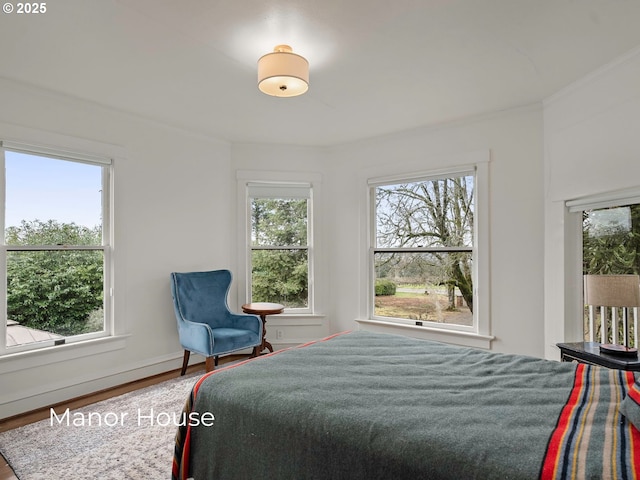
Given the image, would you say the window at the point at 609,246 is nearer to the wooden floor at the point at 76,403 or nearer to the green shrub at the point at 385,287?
the green shrub at the point at 385,287

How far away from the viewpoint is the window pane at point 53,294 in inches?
120

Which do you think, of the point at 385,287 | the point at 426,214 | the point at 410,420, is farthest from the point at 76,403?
the point at 426,214

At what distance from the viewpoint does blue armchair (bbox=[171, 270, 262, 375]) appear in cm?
354

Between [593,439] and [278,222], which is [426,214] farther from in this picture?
[593,439]

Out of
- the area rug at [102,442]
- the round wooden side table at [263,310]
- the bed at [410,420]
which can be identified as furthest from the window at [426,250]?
the area rug at [102,442]

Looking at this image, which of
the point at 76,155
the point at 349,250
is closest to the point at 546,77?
the point at 349,250

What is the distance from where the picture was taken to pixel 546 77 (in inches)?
115

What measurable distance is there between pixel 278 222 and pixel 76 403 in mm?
2686

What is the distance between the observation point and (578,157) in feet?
9.91

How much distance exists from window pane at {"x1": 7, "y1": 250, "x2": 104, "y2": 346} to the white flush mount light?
2.30 metres

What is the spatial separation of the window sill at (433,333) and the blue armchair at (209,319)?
135 cm

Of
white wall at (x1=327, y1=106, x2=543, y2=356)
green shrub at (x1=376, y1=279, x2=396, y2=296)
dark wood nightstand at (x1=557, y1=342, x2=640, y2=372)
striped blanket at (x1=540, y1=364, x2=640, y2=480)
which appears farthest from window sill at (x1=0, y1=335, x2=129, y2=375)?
dark wood nightstand at (x1=557, y1=342, x2=640, y2=372)

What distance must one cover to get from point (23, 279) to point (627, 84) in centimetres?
463

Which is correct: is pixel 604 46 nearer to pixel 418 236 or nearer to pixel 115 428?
pixel 418 236
